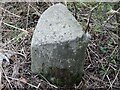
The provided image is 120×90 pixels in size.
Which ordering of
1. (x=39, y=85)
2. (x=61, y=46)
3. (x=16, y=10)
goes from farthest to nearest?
(x=16, y=10) → (x=39, y=85) → (x=61, y=46)

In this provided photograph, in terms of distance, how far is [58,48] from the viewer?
1.85 metres

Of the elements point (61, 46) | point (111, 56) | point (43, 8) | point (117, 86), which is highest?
point (43, 8)

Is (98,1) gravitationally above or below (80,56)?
above

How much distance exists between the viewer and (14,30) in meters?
2.36

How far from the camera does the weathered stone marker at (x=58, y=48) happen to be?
1849 mm

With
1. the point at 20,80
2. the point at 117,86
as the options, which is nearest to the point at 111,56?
the point at 117,86

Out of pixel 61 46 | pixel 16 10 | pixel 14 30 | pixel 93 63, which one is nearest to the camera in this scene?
pixel 61 46

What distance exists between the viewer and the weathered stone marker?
6.07ft

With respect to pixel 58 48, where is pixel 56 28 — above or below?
above

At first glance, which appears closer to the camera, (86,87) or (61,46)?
(61,46)

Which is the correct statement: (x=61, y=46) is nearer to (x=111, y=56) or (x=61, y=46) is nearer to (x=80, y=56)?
(x=80, y=56)

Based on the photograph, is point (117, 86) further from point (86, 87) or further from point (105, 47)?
point (105, 47)

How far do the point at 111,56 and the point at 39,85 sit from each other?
517 millimetres

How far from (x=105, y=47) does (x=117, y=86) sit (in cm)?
32
